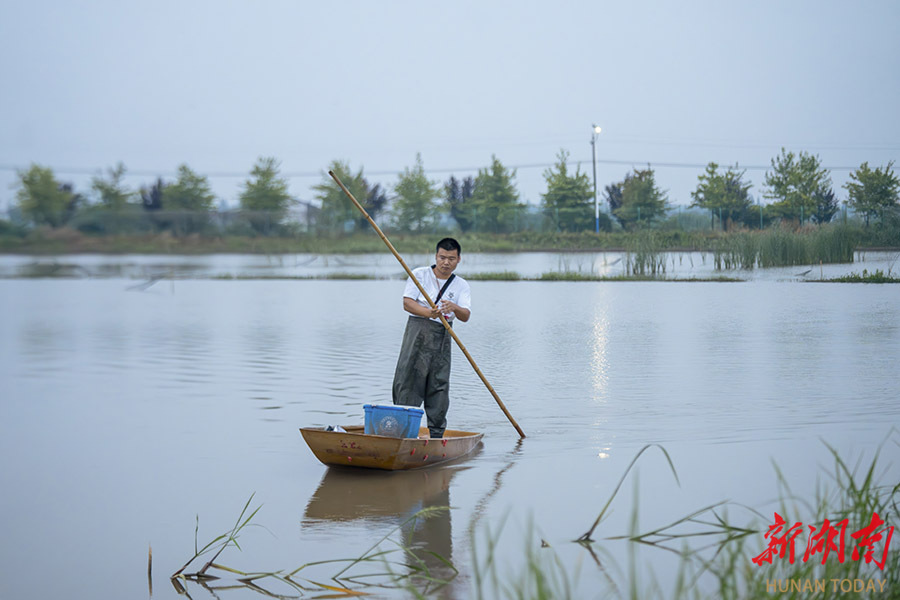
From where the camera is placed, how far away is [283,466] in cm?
618

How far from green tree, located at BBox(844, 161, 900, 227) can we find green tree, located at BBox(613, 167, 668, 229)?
28.1 ft

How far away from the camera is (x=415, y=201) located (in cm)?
3481

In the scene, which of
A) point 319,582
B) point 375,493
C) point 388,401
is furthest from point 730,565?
point 388,401

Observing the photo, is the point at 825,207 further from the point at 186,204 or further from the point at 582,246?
the point at 186,204

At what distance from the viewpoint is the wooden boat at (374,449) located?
557 cm

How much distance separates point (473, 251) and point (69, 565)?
88.6 ft

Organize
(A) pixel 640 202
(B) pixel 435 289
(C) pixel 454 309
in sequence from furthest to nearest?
(A) pixel 640 202 < (B) pixel 435 289 < (C) pixel 454 309

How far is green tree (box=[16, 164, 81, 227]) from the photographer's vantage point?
26928mm

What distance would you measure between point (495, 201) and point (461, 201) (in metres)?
1.22

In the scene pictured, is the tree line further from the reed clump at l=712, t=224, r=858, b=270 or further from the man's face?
the man's face

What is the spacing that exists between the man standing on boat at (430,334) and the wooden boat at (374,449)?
325 mm

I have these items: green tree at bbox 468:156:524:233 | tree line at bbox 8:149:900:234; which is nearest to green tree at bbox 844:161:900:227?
tree line at bbox 8:149:900:234

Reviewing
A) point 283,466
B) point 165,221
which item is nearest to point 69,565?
point 283,466

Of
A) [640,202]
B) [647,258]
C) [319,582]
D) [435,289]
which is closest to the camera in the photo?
[319,582]
